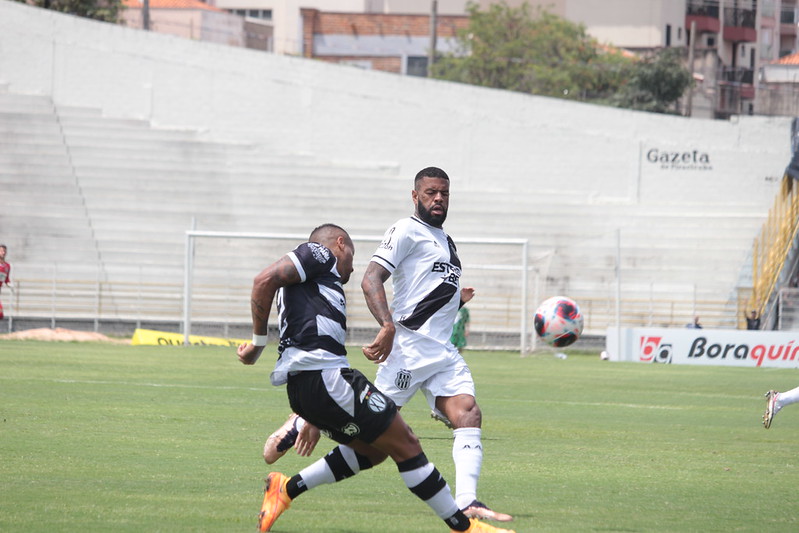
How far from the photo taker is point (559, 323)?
15.1m

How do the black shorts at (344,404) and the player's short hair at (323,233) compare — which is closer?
the black shorts at (344,404)

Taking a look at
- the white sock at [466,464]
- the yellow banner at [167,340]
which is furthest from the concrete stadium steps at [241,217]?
the white sock at [466,464]

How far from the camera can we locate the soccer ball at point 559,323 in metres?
14.5

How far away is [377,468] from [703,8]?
67382 mm

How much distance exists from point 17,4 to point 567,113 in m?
20.4

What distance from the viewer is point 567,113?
43969 mm

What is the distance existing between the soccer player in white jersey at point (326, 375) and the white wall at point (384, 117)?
36.9m

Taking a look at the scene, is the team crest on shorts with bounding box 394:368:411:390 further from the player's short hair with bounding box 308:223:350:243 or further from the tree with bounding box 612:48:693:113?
the tree with bounding box 612:48:693:113

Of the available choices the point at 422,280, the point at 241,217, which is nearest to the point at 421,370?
the point at 422,280

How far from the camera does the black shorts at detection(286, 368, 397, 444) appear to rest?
655 centimetres

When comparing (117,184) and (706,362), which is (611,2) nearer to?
(117,184)

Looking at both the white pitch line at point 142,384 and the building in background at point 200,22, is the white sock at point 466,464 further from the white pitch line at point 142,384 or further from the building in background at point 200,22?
the building in background at point 200,22

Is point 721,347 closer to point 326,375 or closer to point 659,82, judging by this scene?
point 326,375

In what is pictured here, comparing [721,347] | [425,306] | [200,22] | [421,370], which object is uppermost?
[200,22]
